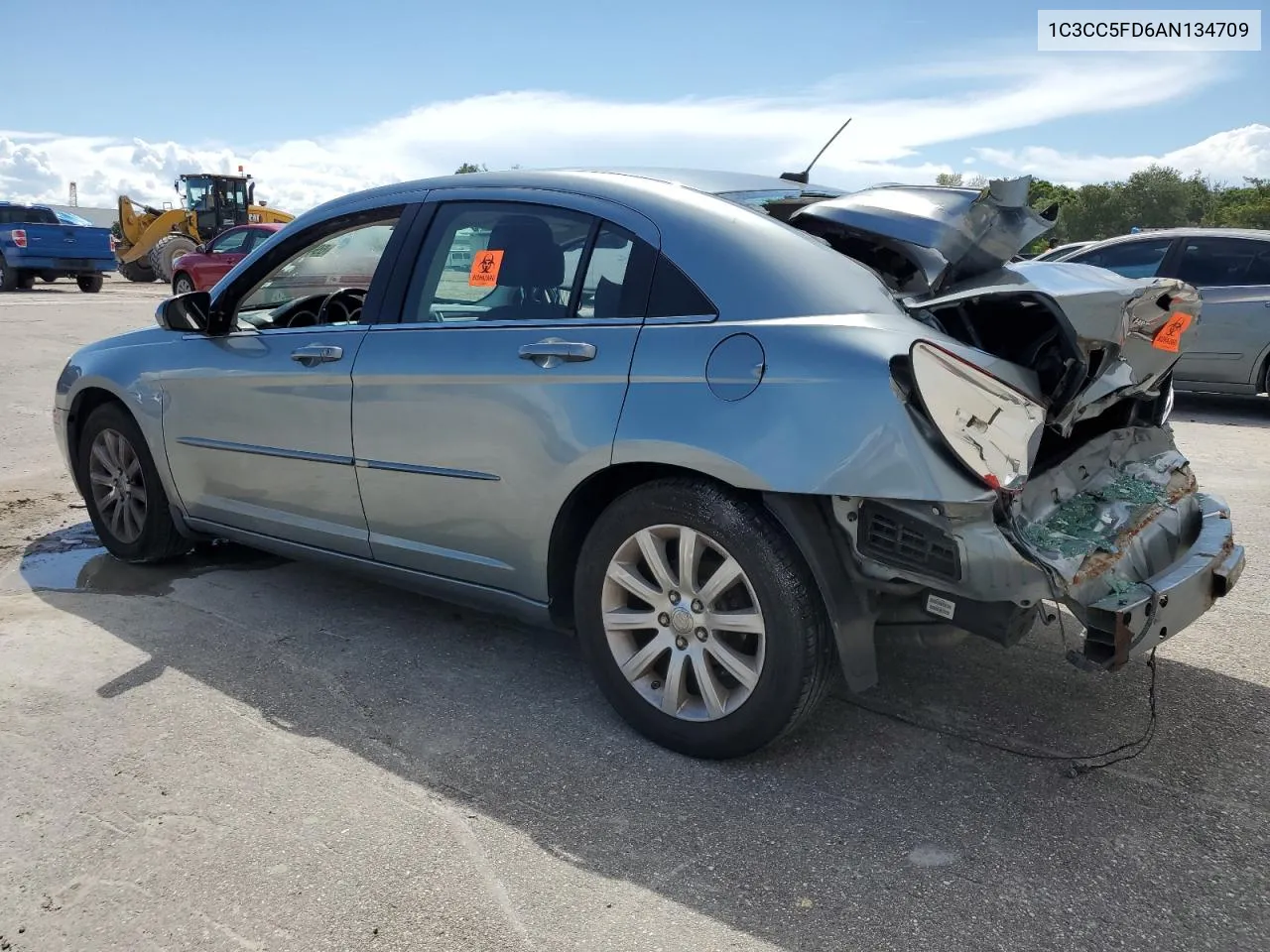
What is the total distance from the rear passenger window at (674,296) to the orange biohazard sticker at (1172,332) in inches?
56.4

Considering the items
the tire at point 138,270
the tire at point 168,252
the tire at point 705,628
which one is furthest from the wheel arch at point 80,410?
the tire at point 138,270

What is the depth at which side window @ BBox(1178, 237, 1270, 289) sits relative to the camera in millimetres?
8711

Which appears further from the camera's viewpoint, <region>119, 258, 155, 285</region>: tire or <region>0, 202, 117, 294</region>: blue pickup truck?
<region>119, 258, 155, 285</region>: tire

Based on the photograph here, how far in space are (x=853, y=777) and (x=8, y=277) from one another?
25983 millimetres

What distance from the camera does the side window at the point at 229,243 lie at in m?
20.9

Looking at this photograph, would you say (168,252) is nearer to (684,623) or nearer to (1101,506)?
(684,623)

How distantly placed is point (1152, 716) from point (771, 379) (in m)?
1.72

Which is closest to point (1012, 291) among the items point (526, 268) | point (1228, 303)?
point (526, 268)

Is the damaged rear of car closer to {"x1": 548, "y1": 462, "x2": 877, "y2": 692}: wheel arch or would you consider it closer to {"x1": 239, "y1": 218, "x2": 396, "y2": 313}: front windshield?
{"x1": 548, "y1": 462, "x2": 877, "y2": 692}: wheel arch

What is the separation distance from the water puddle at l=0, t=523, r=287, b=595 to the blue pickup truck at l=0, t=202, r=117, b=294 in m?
21.1

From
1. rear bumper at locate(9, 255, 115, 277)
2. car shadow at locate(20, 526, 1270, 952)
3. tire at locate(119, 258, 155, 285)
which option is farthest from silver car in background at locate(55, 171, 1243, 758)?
tire at locate(119, 258, 155, 285)

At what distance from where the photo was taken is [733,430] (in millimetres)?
2881

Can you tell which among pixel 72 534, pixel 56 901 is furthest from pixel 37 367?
pixel 56 901

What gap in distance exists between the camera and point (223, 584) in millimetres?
4719
